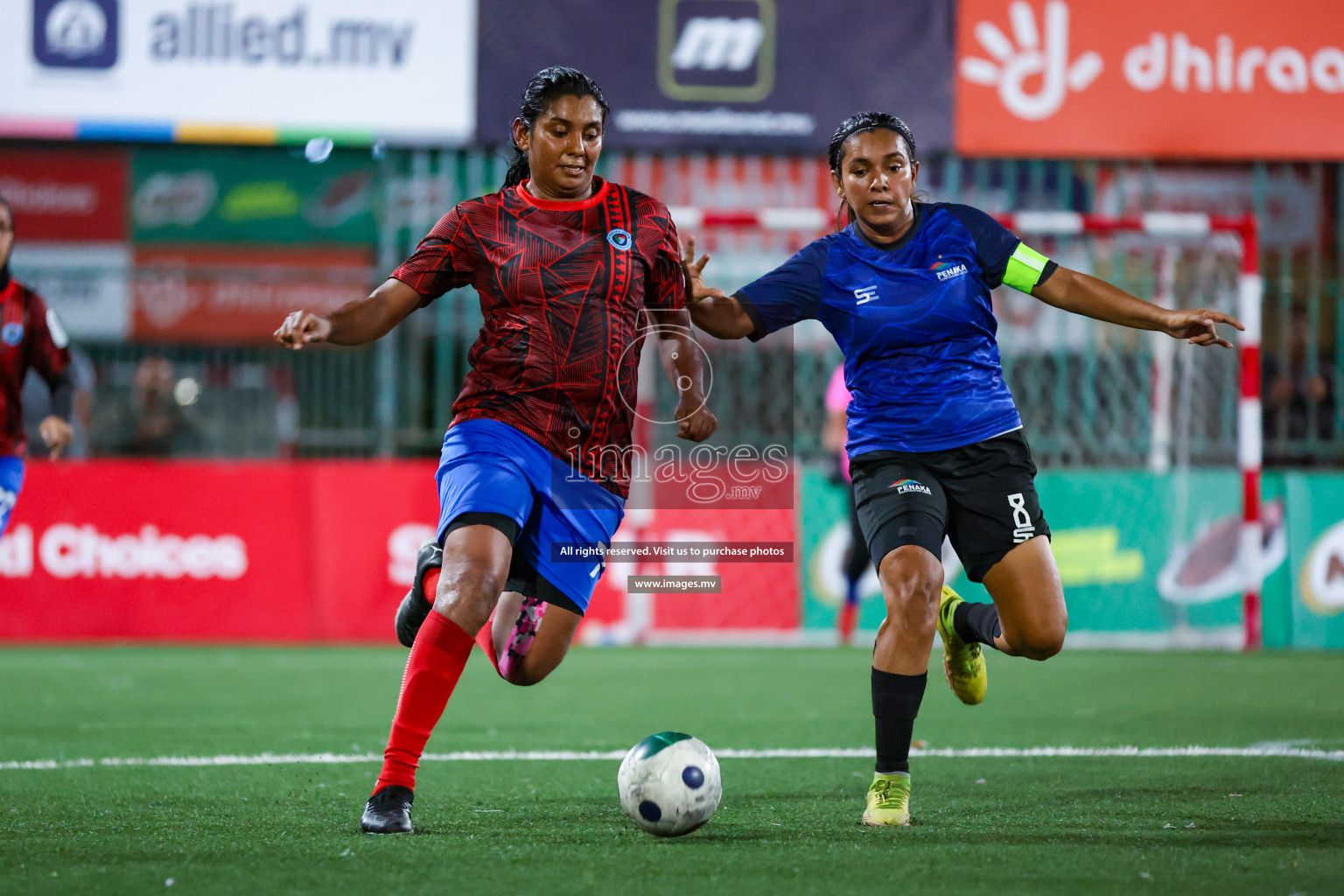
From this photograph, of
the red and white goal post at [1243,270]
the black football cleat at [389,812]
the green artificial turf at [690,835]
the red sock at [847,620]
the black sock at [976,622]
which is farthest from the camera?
the red sock at [847,620]

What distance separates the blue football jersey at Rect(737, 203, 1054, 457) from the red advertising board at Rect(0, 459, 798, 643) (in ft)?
19.6

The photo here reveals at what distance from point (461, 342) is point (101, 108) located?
3.28 metres

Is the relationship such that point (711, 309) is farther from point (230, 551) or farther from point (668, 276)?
point (230, 551)

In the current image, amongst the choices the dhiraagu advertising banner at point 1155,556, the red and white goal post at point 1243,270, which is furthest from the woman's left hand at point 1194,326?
the dhiraagu advertising banner at point 1155,556

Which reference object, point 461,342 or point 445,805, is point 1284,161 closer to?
point 461,342

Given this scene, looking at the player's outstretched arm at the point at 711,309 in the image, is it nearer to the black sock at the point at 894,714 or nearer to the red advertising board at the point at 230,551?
the black sock at the point at 894,714

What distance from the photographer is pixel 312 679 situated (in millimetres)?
8562

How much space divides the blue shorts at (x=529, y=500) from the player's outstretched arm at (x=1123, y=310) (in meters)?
1.50

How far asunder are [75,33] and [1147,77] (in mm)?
8288

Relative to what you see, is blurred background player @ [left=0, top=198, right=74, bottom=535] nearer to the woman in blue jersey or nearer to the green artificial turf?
the green artificial turf

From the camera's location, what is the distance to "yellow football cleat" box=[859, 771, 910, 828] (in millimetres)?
4105

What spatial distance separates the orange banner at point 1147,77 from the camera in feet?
38.3

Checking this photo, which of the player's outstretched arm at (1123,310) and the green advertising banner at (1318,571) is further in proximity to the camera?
the green advertising banner at (1318,571)

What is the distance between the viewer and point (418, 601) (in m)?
4.82
